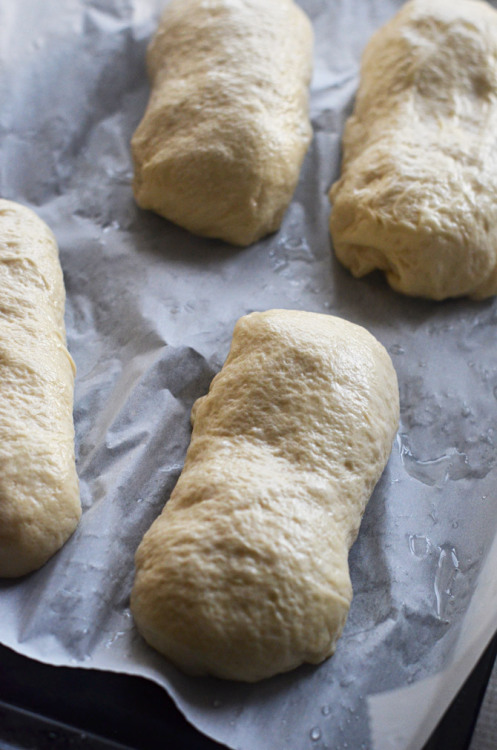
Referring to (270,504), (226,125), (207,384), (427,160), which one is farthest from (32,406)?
(427,160)

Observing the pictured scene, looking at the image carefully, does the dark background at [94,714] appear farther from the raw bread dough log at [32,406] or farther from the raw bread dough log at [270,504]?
the raw bread dough log at [32,406]

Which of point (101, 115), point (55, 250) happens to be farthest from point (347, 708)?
point (101, 115)

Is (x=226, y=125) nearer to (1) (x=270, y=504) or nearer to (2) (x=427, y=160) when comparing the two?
(2) (x=427, y=160)

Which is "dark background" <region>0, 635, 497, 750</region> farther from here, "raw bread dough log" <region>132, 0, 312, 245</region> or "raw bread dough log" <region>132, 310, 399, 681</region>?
"raw bread dough log" <region>132, 0, 312, 245</region>

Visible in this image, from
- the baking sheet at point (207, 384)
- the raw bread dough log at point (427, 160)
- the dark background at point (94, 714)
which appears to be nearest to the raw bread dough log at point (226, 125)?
the baking sheet at point (207, 384)

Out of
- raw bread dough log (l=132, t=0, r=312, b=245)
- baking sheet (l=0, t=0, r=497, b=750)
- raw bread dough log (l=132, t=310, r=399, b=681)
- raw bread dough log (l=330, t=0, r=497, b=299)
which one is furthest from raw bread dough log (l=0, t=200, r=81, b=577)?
raw bread dough log (l=330, t=0, r=497, b=299)

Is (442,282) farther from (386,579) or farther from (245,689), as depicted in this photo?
(245,689)
